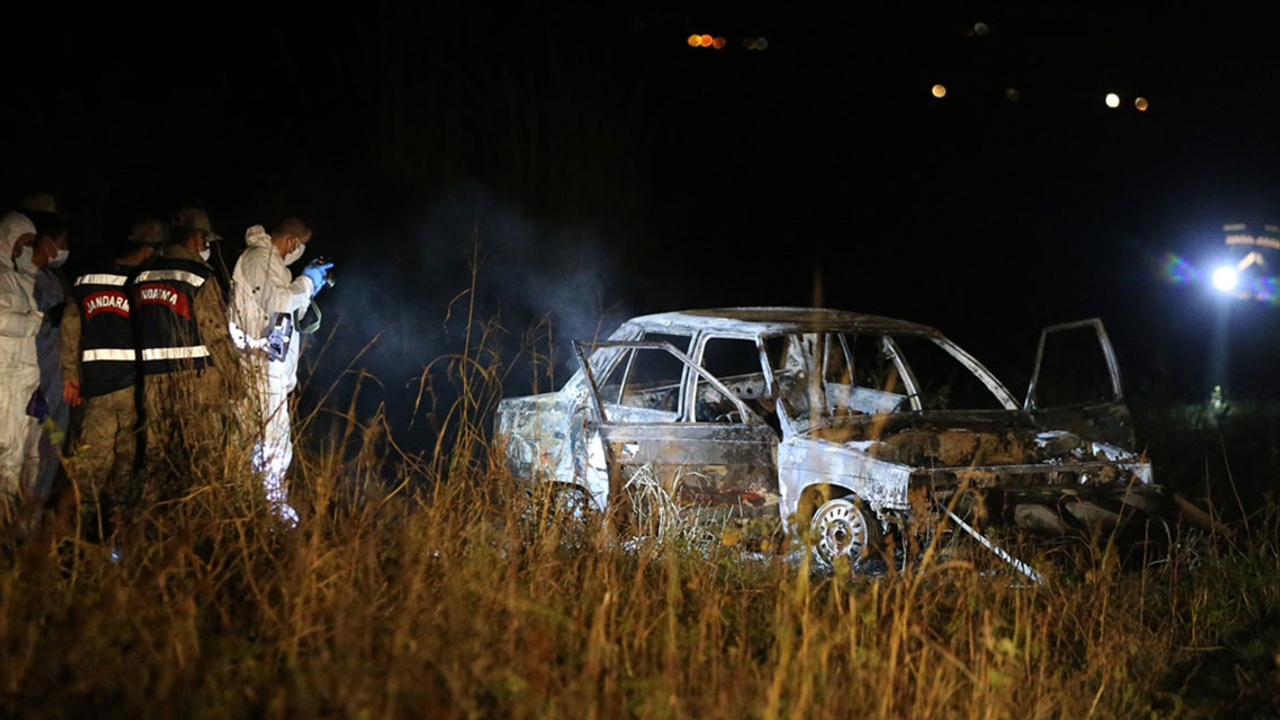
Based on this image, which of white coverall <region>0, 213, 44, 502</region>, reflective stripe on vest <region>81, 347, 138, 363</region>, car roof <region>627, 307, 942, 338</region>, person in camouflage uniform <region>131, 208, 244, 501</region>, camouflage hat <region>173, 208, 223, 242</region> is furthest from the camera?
car roof <region>627, 307, 942, 338</region>

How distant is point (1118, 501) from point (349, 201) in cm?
1167

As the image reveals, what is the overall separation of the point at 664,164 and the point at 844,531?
54.7ft

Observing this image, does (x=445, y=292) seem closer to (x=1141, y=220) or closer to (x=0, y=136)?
(x=0, y=136)

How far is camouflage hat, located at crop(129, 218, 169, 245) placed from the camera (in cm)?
666

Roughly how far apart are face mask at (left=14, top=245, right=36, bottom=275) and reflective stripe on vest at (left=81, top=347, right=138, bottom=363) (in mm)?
1017

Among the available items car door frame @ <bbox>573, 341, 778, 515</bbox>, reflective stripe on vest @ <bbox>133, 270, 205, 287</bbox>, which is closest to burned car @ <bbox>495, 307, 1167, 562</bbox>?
car door frame @ <bbox>573, 341, 778, 515</bbox>

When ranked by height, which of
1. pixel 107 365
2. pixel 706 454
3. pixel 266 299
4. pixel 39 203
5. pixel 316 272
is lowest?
pixel 706 454

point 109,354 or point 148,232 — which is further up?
point 148,232

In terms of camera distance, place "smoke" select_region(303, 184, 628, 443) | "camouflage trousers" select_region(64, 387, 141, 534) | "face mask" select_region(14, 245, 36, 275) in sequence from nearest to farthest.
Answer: "camouflage trousers" select_region(64, 387, 141, 534) < "face mask" select_region(14, 245, 36, 275) < "smoke" select_region(303, 184, 628, 443)

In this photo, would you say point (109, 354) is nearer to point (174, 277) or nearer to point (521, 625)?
point (174, 277)

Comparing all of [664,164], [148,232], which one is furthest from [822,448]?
[664,164]

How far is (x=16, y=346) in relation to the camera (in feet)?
22.7

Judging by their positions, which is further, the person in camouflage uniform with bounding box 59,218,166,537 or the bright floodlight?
the bright floodlight

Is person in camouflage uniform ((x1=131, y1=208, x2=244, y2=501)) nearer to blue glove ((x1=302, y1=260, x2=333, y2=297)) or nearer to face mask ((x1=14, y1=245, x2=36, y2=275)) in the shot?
blue glove ((x1=302, y1=260, x2=333, y2=297))
